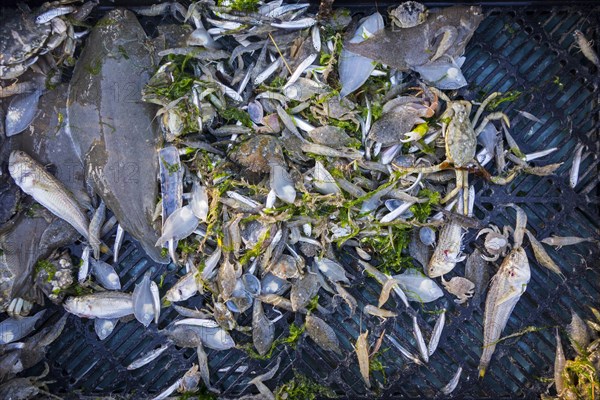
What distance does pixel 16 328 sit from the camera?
1978 millimetres

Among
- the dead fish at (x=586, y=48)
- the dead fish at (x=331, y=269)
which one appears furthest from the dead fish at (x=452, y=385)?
the dead fish at (x=586, y=48)

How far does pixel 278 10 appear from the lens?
1.91 meters

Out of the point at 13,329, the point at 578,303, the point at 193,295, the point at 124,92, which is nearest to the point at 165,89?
the point at 124,92

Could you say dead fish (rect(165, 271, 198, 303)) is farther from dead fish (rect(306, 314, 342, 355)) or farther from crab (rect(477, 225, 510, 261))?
crab (rect(477, 225, 510, 261))

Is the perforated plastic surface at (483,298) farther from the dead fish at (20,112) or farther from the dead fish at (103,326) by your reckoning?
the dead fish at (20,112)

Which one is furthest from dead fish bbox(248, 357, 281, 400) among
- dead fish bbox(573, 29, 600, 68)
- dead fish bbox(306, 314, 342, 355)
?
dead fish bbox(573, 29, 600, 68)

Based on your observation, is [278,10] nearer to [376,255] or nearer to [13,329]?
[376,255]

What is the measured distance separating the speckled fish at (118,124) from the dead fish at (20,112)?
13cm

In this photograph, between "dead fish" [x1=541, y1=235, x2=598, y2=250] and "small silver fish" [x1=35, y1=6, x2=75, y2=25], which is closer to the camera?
"small silver fish" [x1=35, y1=6, x2=75, y2=25]

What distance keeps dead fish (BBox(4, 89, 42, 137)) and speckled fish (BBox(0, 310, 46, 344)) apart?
60 centimetres

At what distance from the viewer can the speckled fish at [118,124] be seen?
6.24 feet

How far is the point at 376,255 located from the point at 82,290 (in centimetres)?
97

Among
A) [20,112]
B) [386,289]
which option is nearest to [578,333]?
[386,289]

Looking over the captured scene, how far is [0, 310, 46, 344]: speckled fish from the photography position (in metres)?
1.97
